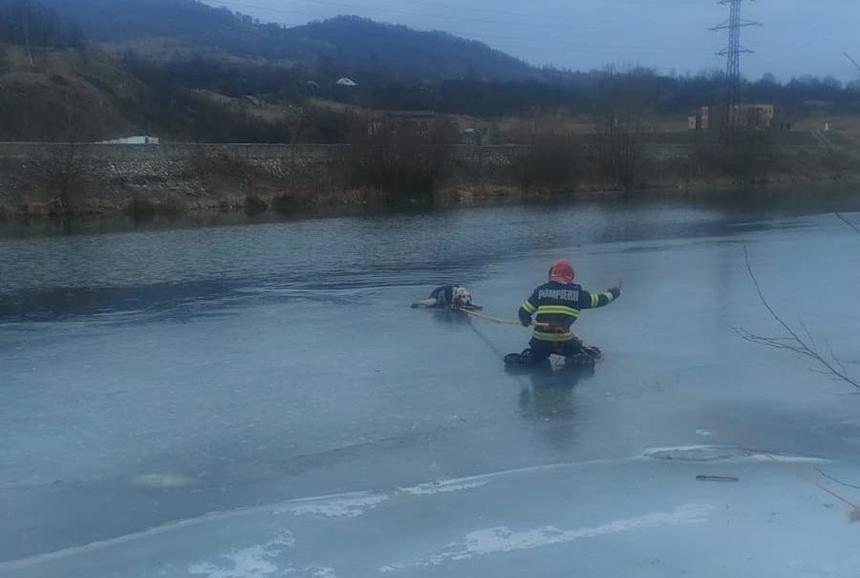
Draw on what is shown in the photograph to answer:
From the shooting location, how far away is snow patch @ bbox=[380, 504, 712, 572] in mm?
5949

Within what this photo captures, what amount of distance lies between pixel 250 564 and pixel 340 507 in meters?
1.00

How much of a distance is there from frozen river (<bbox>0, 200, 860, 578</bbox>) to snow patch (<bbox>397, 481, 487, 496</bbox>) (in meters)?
0.02

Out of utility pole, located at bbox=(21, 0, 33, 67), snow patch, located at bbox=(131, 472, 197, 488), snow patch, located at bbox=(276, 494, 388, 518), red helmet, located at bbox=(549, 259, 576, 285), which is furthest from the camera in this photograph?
utility pole, located at bbox=(21, 0, 33, 67)

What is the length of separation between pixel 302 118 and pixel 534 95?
2422 cm

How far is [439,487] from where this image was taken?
7227mm

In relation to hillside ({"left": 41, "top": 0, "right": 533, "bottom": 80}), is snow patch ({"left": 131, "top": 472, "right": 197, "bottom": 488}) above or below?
below

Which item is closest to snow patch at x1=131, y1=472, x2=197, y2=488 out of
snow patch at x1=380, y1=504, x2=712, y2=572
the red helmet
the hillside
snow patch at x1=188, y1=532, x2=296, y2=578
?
snow patch at x1=188, y1=532, x2=296, y2=578

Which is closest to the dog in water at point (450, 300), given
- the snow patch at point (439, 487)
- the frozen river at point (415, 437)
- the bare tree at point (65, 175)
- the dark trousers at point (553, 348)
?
the frozen river at point (415, 437)

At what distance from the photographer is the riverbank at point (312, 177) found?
46.0m

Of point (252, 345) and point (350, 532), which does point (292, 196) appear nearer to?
point (252, 345)

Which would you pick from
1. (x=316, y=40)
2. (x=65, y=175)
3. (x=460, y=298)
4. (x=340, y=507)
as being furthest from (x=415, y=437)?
(x=316, y=40)

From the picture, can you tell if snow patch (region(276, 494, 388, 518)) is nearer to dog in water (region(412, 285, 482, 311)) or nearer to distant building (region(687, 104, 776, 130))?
dog in water (region(412, 285, 482, 311))

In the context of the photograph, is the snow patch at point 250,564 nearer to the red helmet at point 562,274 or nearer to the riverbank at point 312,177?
the red helmet at point 562,274

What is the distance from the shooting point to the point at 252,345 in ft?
41.1
